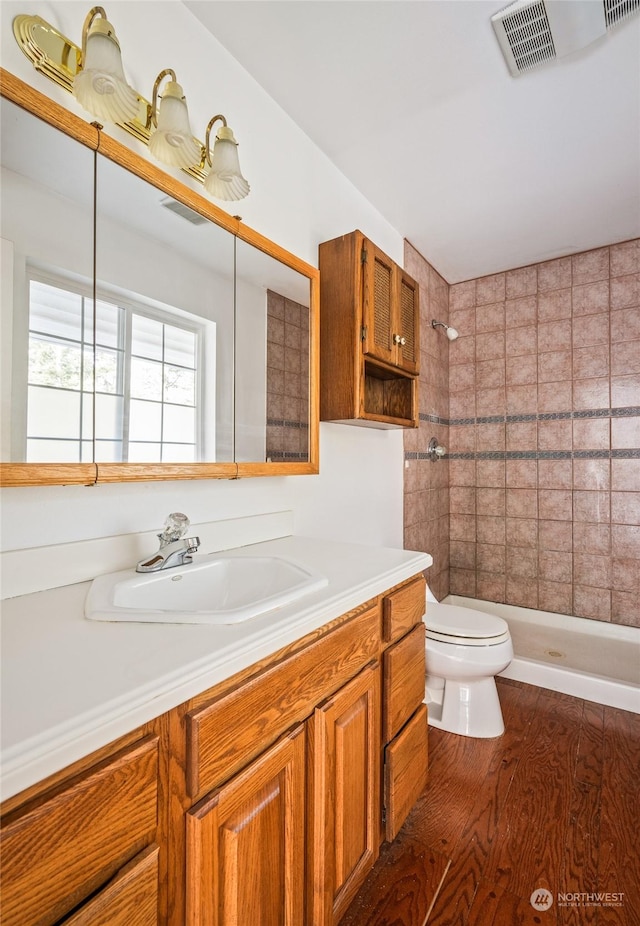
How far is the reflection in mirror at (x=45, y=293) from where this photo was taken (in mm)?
832

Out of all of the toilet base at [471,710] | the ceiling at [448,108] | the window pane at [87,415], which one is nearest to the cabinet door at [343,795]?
the window pane at [87,415]

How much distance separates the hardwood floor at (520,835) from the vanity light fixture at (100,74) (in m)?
1.98

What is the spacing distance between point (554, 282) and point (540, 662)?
7.42 feet

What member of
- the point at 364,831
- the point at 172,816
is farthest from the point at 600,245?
the point at 172,816

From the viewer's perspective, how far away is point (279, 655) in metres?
0.80

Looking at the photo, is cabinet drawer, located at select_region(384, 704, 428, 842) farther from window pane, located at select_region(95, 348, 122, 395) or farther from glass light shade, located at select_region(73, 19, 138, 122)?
glass light shade, located at select_region(73, 19, 138, 122)

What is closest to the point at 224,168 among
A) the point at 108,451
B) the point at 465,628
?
the point at 108,451

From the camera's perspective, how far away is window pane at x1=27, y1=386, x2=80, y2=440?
86 centimetres

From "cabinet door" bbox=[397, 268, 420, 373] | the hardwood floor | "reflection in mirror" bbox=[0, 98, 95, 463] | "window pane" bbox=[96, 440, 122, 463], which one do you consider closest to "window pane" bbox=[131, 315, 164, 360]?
"reflection in mirror" bbox=[0, 98, 95, 463]

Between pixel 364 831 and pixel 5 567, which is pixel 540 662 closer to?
pixel 364 831

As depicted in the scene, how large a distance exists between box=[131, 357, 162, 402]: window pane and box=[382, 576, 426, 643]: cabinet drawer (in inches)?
30.7

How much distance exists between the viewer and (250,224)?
1.46 meters

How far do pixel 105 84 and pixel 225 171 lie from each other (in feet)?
1.07

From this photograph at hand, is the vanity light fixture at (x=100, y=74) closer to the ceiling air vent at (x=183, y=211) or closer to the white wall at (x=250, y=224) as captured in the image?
the white wall at (x=250, y=224)
